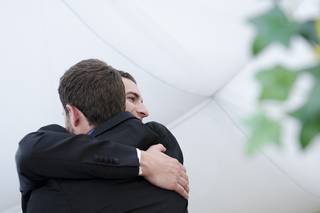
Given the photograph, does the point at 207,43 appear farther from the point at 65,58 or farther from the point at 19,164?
the point at 19,164

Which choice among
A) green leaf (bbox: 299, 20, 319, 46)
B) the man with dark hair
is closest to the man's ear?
the man with dark hair

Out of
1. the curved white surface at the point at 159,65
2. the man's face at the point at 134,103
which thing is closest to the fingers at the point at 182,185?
the man's face at the point at 134,103

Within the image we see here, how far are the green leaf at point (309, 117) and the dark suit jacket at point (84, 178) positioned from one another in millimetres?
904

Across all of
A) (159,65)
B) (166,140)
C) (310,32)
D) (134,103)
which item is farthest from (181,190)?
(159,65)

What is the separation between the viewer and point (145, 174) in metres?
1.18

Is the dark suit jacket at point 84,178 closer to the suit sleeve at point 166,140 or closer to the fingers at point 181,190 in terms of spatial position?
the fingers at point 181,190

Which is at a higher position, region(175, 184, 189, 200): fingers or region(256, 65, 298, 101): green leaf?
region(256, 65, 298, 101): green leaf

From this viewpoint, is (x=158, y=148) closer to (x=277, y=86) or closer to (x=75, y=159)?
(x=75, y=159)

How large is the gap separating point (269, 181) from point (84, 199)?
1.98 meters

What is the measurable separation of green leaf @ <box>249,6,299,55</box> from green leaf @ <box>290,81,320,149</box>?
0.08 ft

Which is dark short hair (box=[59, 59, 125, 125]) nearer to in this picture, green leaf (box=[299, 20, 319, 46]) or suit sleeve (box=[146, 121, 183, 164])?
suit sleeve (box=[146, 121, 183, 164])

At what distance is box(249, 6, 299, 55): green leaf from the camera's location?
0.76 feet

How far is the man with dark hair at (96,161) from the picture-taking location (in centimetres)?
112

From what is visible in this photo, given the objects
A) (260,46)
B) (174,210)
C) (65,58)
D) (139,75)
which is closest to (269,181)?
(139,75)
